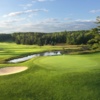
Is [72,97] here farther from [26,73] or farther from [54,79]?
[26,73]

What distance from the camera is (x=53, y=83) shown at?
19984 millimetres

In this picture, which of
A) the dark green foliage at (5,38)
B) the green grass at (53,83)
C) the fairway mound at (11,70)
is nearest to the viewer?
the green grass at (53,83)

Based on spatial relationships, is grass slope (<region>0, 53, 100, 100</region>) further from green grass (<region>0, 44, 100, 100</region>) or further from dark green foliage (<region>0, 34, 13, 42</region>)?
dark green foliage (<region>0, 34, 13, 42</region>)

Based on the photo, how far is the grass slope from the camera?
59.1ft

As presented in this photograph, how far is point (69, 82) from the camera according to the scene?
2025cm

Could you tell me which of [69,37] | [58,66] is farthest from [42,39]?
[58,66]

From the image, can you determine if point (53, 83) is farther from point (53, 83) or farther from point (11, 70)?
point (11, 70)

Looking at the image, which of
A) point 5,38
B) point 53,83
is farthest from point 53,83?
point 5,38

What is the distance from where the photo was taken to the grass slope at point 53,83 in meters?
18.0

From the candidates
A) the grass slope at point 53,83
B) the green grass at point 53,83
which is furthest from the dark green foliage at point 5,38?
the grass slope at point 53,83

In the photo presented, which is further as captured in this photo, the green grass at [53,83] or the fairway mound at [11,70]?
the fairway mound at [11,70]

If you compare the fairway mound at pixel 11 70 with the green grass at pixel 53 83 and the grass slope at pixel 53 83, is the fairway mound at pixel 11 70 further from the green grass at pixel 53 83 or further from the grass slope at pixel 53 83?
the grass slope at pixel 53 83

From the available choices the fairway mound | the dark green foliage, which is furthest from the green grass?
the dark green foliage

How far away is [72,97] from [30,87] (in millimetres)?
3771
